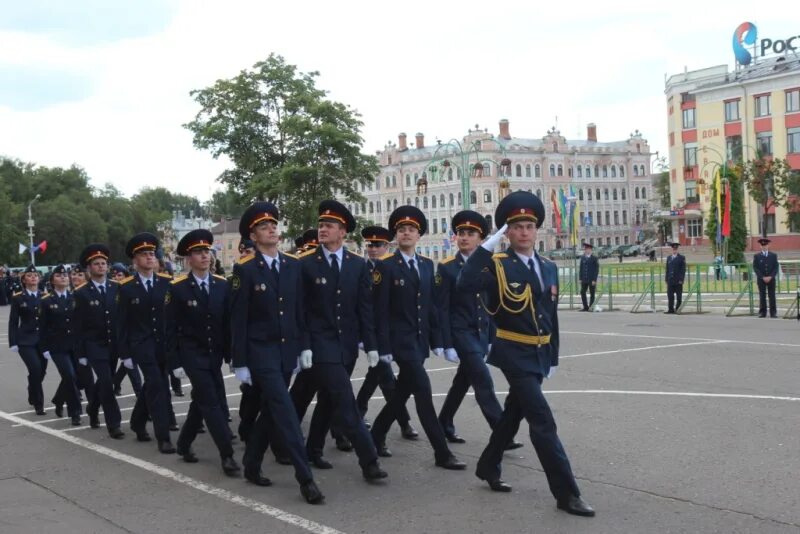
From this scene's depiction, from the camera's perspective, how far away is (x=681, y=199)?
81375 millimetres

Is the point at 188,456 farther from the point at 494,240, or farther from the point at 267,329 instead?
the point at 494,240

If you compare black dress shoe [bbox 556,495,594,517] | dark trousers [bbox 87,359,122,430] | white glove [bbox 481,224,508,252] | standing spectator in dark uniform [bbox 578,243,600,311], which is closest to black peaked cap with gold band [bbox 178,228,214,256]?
dark trousers [bbox 87,359,122,430]

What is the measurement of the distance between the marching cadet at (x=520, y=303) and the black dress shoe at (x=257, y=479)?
204 centimetres

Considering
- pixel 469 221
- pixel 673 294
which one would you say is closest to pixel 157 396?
pixel 469 221

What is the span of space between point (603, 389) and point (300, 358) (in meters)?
5.70

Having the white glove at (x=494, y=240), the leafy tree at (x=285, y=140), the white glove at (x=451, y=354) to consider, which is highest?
the leafy tree at (x=285, y=140)

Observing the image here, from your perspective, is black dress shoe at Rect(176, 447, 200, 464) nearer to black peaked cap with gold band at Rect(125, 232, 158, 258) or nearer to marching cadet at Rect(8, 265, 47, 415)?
black peaked cap with gold band at Rect(125, 232, 158, 258)

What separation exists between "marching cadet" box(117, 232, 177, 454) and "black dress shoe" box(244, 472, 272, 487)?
74.3 inches

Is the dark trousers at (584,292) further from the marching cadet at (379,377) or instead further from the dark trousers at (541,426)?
the dark trousers at (541,426)

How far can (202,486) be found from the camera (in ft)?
25.5

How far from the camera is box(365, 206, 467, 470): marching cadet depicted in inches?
315

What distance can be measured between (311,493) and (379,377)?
1.99 m

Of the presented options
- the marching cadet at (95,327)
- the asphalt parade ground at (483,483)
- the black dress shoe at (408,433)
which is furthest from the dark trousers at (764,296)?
the marching cadet at (95,327)

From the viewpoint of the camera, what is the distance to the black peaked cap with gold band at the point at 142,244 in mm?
9930
